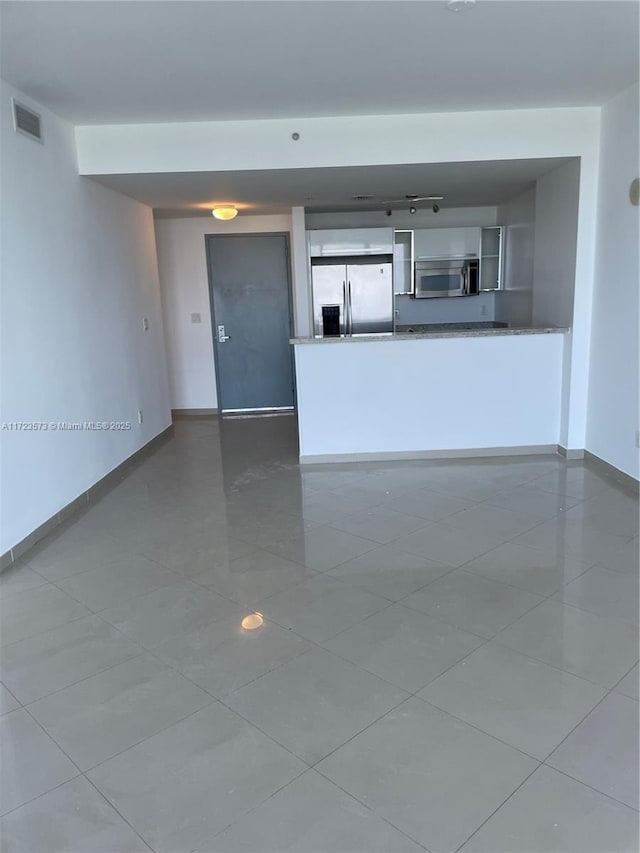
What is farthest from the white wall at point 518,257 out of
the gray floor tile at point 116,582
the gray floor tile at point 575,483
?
the gray floor tile at point 116,582

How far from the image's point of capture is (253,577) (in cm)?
289

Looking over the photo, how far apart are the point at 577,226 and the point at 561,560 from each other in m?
2.69

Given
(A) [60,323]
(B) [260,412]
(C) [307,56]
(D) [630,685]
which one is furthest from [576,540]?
(B) [260,412]

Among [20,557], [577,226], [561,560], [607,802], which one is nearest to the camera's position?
[607,802]

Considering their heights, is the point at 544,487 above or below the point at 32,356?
below

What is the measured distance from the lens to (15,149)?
3.28m

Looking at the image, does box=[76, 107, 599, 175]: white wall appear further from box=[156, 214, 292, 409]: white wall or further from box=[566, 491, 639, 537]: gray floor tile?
box=[156, 214, 292, 409]: white wall

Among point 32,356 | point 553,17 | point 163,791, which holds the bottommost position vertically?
point 163,791

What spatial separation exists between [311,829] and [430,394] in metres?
3.66

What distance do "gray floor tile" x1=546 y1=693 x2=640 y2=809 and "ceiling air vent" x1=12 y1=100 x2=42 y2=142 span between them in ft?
12.7

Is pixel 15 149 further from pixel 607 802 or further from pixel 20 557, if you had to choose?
pixel 607 802

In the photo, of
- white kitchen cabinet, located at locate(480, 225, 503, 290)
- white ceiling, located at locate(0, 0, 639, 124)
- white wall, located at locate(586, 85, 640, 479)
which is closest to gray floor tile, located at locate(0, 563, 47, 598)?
white ceiling, located at locate(0, 0, 639, 124)

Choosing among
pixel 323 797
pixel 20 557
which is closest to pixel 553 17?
pixel 323 797

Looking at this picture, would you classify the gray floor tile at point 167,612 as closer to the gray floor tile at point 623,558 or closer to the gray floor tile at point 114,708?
the gray floor tile at point 114,708
